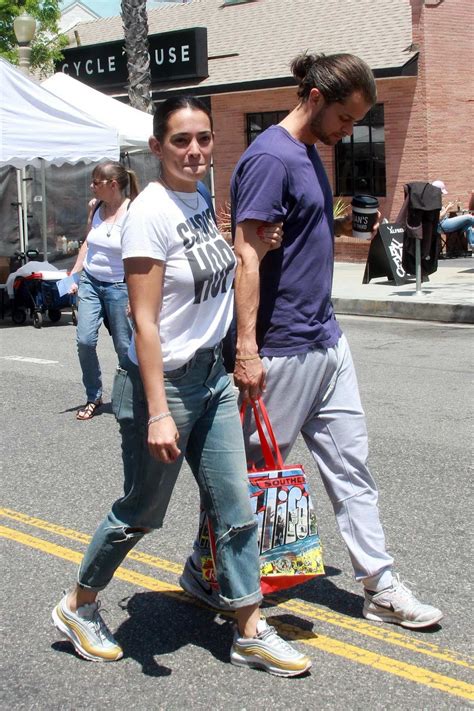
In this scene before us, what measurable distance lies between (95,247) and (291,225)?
13.6ft

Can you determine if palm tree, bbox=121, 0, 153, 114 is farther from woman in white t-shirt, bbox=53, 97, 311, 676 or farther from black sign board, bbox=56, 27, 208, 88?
woman in white t-shirt, bbox=53, 97, 311, 676

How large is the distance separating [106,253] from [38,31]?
2240 cm

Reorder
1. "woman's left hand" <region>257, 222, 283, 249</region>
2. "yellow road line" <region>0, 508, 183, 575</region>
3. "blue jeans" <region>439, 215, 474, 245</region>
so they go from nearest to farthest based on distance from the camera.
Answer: "woman's left hand" <region>257, 222, 283, 249</region>, "yellow road line" <region>0, 508, 183, 575</region>, "blue jeans" <region>439, 215, 474, 245</region>

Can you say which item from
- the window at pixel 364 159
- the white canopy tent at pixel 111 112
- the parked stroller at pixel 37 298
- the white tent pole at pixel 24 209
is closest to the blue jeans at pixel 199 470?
the parked stroller at pixel 37 298

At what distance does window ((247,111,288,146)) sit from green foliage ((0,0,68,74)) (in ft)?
18.3

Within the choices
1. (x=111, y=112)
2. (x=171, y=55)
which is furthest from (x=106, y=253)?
(x=171, y=55)

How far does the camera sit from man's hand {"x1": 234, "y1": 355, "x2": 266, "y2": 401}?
12.4 feet

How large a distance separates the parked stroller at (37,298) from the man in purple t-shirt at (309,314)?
1072 cm

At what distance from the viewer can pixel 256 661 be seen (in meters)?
3.68

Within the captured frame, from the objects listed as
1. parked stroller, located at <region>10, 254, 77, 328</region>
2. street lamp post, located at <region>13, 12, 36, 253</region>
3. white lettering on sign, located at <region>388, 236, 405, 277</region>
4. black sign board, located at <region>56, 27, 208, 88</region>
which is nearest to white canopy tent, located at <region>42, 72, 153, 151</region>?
street lamp post, located at <region>13, 12, 36, 253</region>

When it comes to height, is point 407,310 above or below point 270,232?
below

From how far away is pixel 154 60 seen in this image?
80.5ft

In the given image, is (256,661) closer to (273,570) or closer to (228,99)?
(273,570)

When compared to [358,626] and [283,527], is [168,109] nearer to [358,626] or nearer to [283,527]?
[283,527]
